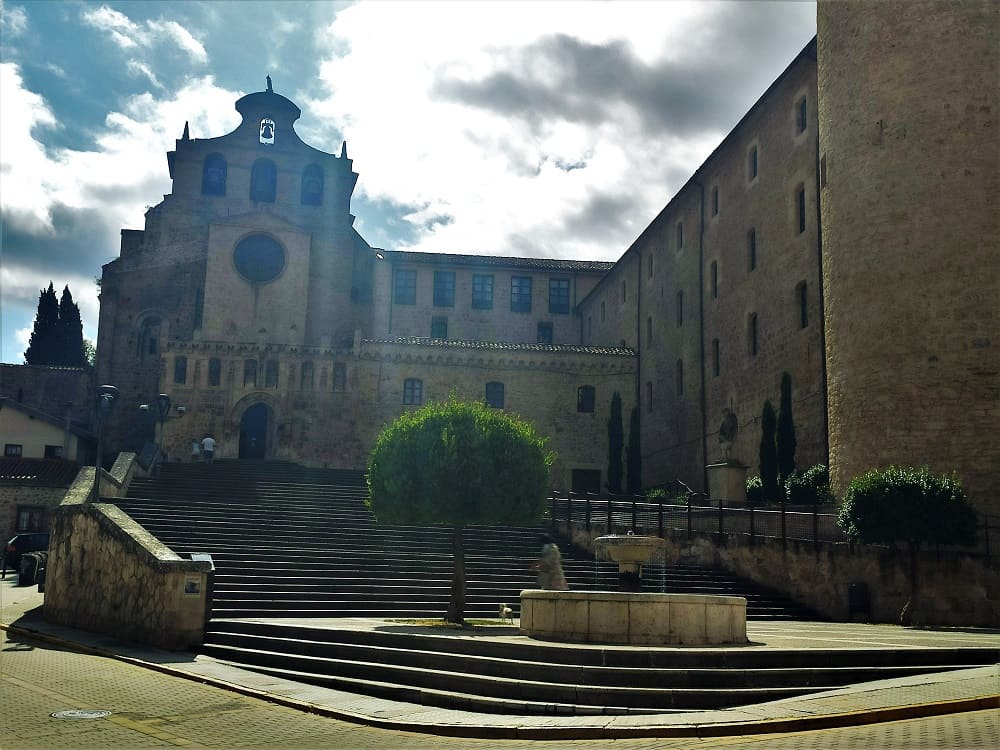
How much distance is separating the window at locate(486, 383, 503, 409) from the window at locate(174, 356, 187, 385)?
13.9 meters

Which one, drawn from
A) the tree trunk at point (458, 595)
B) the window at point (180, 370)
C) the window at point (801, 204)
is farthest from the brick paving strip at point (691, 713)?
the window at point (180, 370)

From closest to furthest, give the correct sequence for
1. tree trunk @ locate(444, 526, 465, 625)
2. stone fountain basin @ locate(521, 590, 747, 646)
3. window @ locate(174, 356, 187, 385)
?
stone fountain basin @ locate(521, 590, 747, 646), tree trunk @ locate(444, 526, 465, 625), window @ locate(174, 356, 187, 385)

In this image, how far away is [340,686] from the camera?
12812 millimetres

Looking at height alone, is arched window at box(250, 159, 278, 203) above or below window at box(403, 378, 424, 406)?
above

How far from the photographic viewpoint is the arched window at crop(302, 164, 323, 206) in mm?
56866

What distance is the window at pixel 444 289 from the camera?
58000 mm

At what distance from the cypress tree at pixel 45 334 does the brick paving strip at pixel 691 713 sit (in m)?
62.4

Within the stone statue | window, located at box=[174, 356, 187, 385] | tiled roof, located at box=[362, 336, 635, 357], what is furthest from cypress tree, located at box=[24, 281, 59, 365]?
the stone statue

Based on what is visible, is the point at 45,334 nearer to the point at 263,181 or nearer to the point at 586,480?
the point at 263,181

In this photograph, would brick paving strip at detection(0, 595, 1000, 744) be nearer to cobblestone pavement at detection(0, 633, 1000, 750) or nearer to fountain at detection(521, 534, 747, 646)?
cobblestone pavement at detection(0, 633, 1000, 750)

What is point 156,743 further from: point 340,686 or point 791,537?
point 791,537

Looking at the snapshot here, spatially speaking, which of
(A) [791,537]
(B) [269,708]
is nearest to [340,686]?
(B) [269,708]

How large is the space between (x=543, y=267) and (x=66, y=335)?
34741mm

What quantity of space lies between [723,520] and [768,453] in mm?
7763
